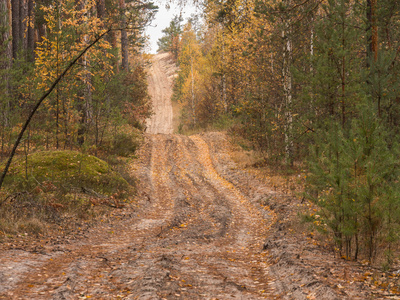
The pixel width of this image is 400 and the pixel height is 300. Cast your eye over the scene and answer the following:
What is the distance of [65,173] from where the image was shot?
10.8 m

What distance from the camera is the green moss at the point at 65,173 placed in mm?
9938

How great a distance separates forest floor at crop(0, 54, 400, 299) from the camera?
4.73m

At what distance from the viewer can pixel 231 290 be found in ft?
16.5

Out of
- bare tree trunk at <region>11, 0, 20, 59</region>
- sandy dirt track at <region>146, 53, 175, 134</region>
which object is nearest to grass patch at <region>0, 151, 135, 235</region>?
bare tree trunk at <region>11, 0, 20, 59</region>

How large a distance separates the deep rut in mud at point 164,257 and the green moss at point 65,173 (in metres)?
1.38

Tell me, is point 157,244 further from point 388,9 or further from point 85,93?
point 85,93

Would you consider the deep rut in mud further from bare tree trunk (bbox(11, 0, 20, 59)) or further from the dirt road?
bare tree trunk (bbox(11, 0, 20, 59))

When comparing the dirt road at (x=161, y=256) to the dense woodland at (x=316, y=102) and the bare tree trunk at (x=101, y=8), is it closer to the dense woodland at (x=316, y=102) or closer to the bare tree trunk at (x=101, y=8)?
the dense woodland at (x=316, y=102)

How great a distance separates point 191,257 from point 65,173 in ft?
19.8

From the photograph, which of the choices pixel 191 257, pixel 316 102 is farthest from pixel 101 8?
pixel 191 257

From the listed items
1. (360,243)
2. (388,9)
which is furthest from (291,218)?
(388,9)

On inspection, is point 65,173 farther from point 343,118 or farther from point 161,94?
point 161,94

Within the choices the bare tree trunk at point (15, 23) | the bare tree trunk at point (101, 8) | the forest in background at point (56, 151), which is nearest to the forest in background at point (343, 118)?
the forest in background at point (56, 151)

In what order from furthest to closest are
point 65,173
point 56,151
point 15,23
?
point 15,23 < point 56,151 < point 65,173
